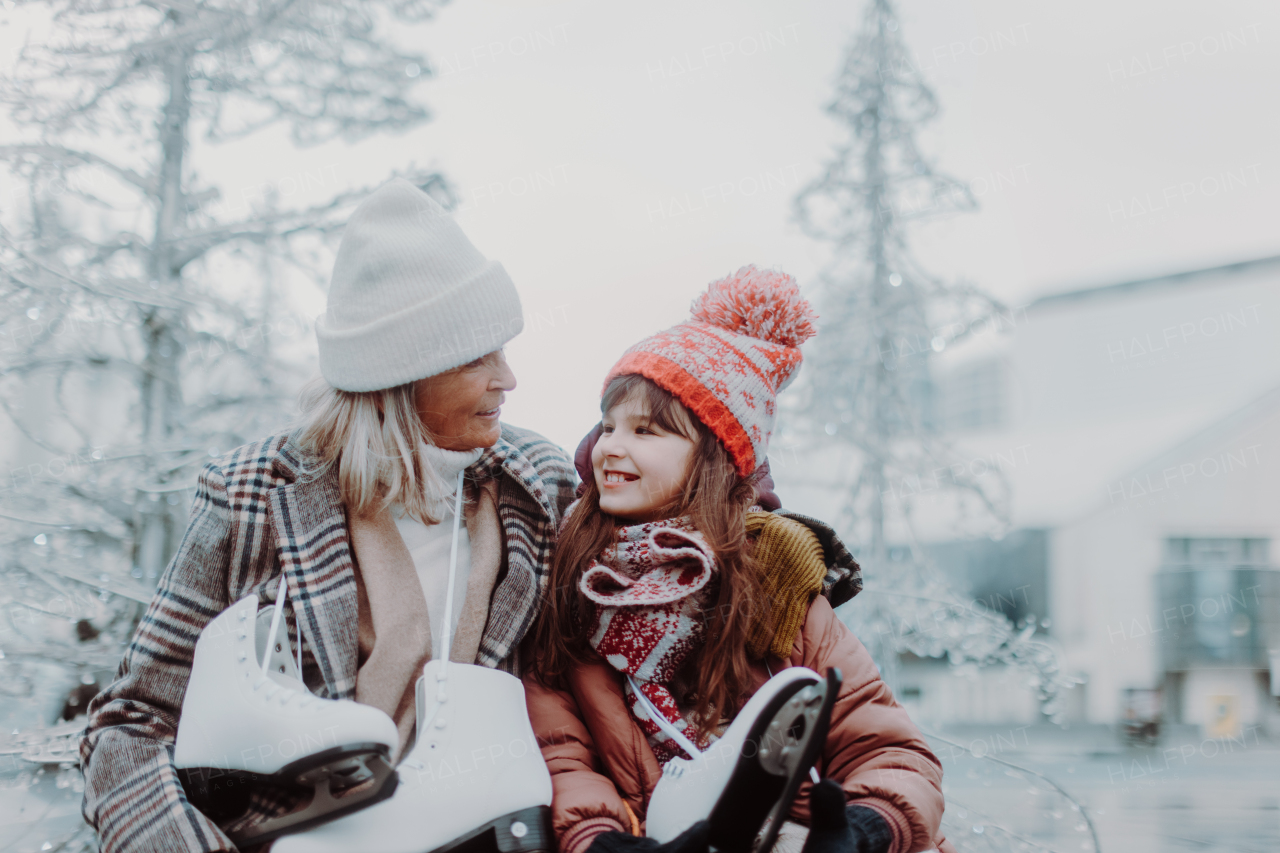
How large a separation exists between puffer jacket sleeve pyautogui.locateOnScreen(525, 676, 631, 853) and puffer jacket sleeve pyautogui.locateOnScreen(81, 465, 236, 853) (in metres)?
0.50

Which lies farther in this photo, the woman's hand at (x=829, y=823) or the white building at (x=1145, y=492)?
the white building at (x=1145, y=492)

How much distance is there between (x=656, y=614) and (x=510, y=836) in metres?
0.43

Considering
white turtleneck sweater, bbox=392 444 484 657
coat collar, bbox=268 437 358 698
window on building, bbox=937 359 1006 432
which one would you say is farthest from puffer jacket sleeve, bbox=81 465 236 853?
window on building, bbox=937 359 1006 432

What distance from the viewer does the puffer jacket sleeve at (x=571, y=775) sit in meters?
1.28

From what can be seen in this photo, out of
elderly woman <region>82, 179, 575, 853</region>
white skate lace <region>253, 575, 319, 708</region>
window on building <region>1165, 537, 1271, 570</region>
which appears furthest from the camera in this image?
window on building <region>1165, 537, 1271, 570</region>

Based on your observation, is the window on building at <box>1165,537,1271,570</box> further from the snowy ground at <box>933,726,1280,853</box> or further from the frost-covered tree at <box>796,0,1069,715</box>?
the frost-covered tree at <box>796,0,1069,715</box>

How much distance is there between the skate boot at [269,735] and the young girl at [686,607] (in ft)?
1.14

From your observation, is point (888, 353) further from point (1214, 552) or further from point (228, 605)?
point (1214, 552)

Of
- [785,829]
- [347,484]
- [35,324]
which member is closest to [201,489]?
[347,484]

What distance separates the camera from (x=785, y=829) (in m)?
1.32

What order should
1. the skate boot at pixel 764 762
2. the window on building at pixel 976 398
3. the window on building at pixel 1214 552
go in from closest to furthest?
1. the skate boot at pixel 764 762
2. the window on building at pixel 1214 552
3. the window on building at pixel 976 398

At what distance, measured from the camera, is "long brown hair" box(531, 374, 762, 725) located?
4.75ft

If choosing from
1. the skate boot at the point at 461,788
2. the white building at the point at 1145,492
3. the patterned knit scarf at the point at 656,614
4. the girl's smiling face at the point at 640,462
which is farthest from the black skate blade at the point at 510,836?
the white building at the point at 1145,492

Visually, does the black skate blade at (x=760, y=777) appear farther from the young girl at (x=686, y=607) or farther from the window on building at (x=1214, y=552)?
the window on building at (x=1214, y=552)
